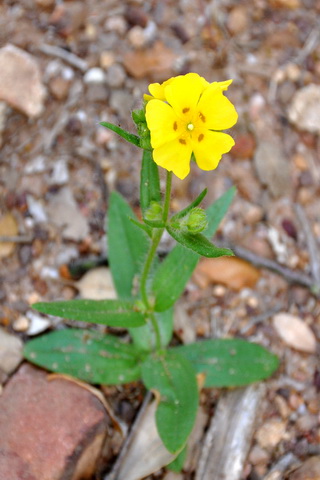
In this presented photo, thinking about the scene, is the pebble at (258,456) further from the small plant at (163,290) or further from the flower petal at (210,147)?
the flower petal at (210,147)

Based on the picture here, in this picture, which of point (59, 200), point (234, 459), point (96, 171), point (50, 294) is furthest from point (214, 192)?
point (234, 459)

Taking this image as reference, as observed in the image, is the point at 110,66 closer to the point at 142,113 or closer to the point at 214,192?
the point at 214,192

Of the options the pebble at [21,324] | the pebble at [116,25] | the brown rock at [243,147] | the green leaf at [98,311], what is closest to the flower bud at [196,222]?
the green leaf at [98,311]

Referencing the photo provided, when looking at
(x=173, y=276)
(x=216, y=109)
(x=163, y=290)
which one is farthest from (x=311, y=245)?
(x=216, y=109)

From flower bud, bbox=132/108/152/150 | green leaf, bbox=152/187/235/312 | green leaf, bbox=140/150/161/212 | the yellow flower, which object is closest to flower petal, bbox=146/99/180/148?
the yellow flower

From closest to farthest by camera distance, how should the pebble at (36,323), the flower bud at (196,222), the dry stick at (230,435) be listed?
1. the flower bud at (196,222)
2. the dry stick at (230,435)
3. the pebble at (36,323)

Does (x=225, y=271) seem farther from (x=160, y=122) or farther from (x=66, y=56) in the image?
(x=66, y=56)

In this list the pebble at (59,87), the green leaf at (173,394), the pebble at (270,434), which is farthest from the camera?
the pebble at (59,87)
